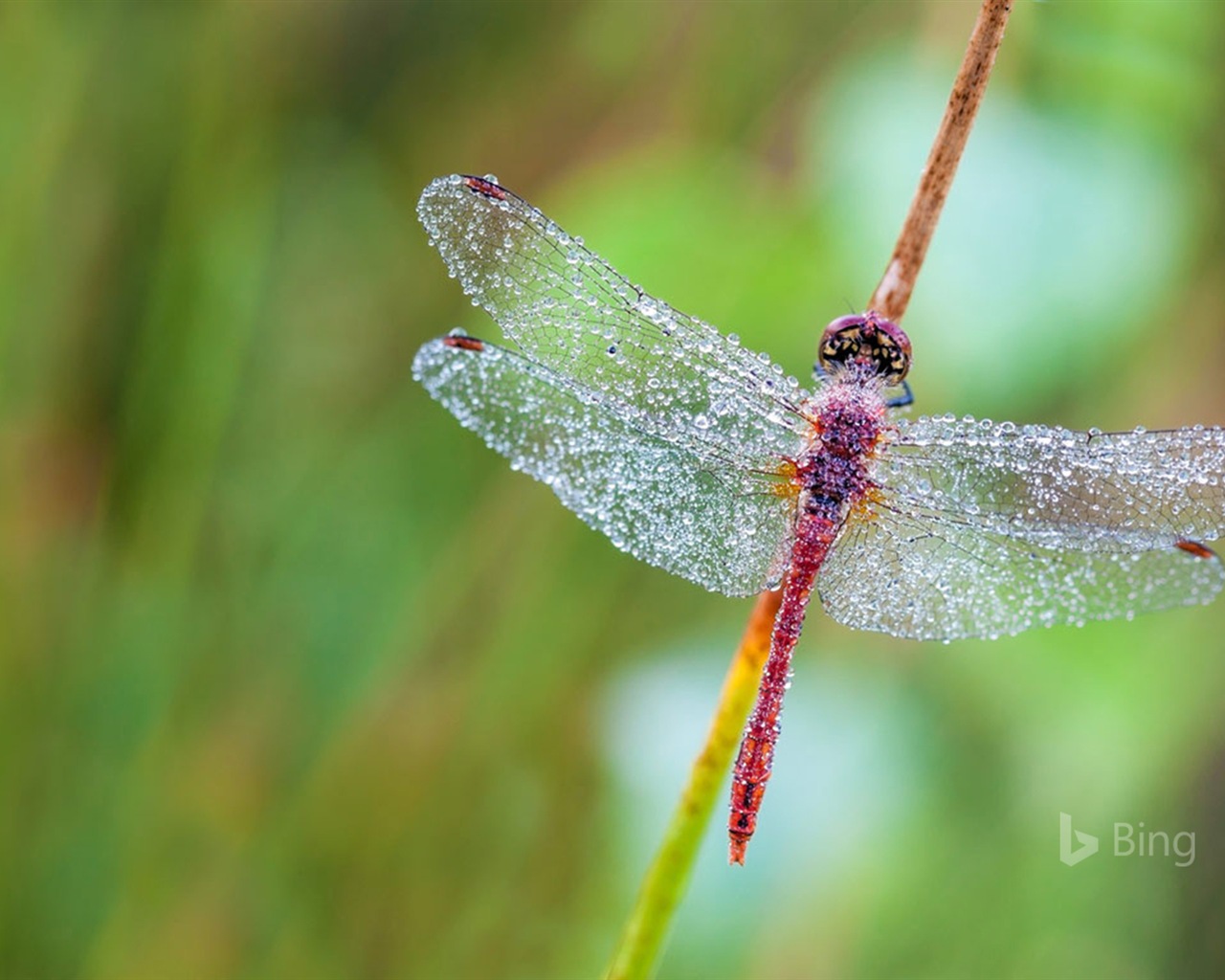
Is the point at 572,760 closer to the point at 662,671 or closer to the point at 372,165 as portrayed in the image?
the point at 662,671

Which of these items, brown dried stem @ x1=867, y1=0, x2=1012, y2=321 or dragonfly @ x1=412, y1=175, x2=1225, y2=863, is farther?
dragonfly @ x1=412, y1=175, x2=1225, y2=863

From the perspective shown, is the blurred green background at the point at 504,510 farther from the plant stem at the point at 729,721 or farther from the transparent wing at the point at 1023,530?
the plant stem at the point at 729,721

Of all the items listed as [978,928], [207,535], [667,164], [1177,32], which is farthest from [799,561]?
[207,535]

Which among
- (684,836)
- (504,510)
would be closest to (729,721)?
(684,836)

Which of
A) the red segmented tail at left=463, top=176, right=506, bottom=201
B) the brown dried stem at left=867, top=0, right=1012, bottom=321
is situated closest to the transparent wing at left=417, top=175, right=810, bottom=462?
the red segmented tail at left=463, top=176, right=506, bottom=201

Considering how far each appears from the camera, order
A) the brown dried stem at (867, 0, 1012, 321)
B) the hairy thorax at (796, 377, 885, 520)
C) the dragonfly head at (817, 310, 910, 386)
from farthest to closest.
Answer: the hairy thorax at (796, 377, 885, 520) → the dragonfly head at (817, 310, 910, 386) → the brown dried stem at (867, 0, 1012, 321)

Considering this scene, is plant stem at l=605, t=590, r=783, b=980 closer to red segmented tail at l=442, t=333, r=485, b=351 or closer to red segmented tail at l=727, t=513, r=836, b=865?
red segmented tail at l=727, t=513, r=836, b=865

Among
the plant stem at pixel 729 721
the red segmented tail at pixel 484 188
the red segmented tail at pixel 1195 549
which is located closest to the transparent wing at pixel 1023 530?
the red segmented tail at pixel 1195 549
